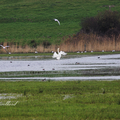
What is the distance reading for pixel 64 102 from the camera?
923 cm

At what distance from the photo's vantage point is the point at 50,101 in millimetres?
9398

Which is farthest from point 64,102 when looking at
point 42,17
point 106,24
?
point 42,17

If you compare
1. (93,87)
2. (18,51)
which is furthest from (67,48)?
(93,87)

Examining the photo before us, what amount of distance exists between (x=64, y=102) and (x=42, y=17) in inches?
3241

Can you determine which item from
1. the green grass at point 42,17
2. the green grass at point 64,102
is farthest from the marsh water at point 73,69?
the green grass at point 42,17

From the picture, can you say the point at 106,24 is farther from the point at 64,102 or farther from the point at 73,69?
the point at 64,102

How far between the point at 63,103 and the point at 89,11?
84.2m

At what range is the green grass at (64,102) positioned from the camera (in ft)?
25.2

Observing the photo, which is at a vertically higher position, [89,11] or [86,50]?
[89,11]

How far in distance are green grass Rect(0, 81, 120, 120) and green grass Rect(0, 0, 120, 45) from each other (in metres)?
52.5

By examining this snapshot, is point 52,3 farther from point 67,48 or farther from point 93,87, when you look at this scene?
point 93,87

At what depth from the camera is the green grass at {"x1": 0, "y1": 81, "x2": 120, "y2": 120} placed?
768 centimetres

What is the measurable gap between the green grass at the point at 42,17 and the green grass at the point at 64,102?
52.5 m

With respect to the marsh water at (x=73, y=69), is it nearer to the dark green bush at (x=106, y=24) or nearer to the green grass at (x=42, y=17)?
the dark green bush at (x=106, y=24)
